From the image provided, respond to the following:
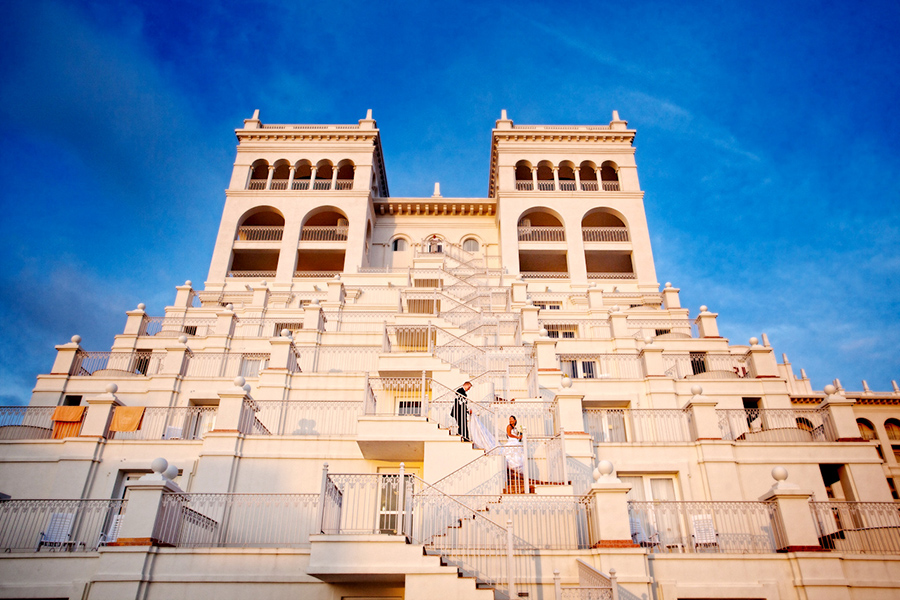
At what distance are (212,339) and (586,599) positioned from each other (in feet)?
58.5

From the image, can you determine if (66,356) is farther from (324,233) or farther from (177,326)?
(324,233)

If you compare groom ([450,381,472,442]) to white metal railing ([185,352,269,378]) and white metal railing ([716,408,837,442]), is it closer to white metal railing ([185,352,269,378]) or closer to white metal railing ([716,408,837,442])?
white metal railing ([716,408,837,442])

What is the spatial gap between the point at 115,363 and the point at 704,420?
65.2ft

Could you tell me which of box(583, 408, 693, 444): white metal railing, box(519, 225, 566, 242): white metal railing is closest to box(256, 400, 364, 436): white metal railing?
box(583, 408, 693, 444): white metal railing

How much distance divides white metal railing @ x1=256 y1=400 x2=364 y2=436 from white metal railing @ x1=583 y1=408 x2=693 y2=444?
6.57 metres

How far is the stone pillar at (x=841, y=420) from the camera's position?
16.0 meters

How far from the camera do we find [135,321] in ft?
80.1

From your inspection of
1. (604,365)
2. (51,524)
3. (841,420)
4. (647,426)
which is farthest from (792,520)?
(51,524)

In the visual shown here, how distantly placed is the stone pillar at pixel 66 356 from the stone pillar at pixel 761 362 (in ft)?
75.7

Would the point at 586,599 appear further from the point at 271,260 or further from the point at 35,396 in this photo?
the point at 271,260

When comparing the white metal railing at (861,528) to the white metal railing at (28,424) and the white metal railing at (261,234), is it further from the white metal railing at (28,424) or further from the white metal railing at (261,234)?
the white metal railing at (261,234)

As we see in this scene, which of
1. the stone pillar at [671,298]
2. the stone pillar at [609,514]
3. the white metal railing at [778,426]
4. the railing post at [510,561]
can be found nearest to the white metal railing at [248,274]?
the stone pillar at [671,298]

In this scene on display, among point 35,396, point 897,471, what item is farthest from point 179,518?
point 897,471

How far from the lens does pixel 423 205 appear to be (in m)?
38.6
